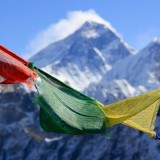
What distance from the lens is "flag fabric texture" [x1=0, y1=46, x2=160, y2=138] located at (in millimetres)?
15062

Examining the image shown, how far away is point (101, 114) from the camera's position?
16141 mm

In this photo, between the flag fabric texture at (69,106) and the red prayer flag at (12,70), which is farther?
the red prayer flag at (12,70)

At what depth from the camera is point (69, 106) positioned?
51.1 ft

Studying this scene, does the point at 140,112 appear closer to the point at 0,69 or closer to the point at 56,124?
the point at 56,124

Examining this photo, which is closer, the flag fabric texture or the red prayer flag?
the flag fabric texture

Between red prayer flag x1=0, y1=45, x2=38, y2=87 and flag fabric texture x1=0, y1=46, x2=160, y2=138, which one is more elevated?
red prayer flag x1=0, y1=45, x2=38, y2=87

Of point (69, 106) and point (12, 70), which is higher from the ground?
point (12, 70)

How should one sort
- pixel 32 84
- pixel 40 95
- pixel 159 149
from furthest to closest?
pixel 159 149 → pixel 32 84 → pixel 40 95

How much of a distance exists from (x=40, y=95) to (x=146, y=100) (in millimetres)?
3266

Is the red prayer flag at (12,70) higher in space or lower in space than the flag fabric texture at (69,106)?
higher

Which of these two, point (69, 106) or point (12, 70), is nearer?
point (69, 106)

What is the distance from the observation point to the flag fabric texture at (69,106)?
15.1 metres

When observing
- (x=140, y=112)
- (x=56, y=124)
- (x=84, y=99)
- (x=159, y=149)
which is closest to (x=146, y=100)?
(x=140, y=112)

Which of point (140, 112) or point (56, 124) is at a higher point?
point (56, 124)
